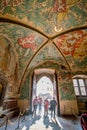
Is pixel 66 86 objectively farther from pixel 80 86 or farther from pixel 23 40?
pixel 23 40

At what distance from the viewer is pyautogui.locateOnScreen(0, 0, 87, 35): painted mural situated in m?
4.59

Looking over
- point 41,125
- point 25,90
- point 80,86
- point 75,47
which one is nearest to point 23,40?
point 75,47

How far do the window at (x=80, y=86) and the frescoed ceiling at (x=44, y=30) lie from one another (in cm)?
305

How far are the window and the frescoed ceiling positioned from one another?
3.05 meters

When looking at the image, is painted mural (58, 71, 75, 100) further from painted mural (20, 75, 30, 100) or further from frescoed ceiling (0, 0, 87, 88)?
painted mural (20, 75, 30, 100)

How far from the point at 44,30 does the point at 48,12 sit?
1.25m

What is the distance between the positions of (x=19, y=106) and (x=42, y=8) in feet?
26.5

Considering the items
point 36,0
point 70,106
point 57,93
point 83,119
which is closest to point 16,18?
point 36,0

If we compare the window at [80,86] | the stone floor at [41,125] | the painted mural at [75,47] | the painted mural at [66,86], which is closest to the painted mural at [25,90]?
the painted mural at [66,86]

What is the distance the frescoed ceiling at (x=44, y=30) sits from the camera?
474 cm

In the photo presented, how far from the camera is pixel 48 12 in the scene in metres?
5.11

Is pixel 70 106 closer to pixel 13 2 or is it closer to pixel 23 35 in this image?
pixel 23 35

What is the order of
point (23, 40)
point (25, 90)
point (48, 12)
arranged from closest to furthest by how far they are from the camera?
point (48, 12) → point (23, 40) → point (25, 90)

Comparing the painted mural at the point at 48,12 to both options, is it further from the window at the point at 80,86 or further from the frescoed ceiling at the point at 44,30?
the window at the point at 80,86
